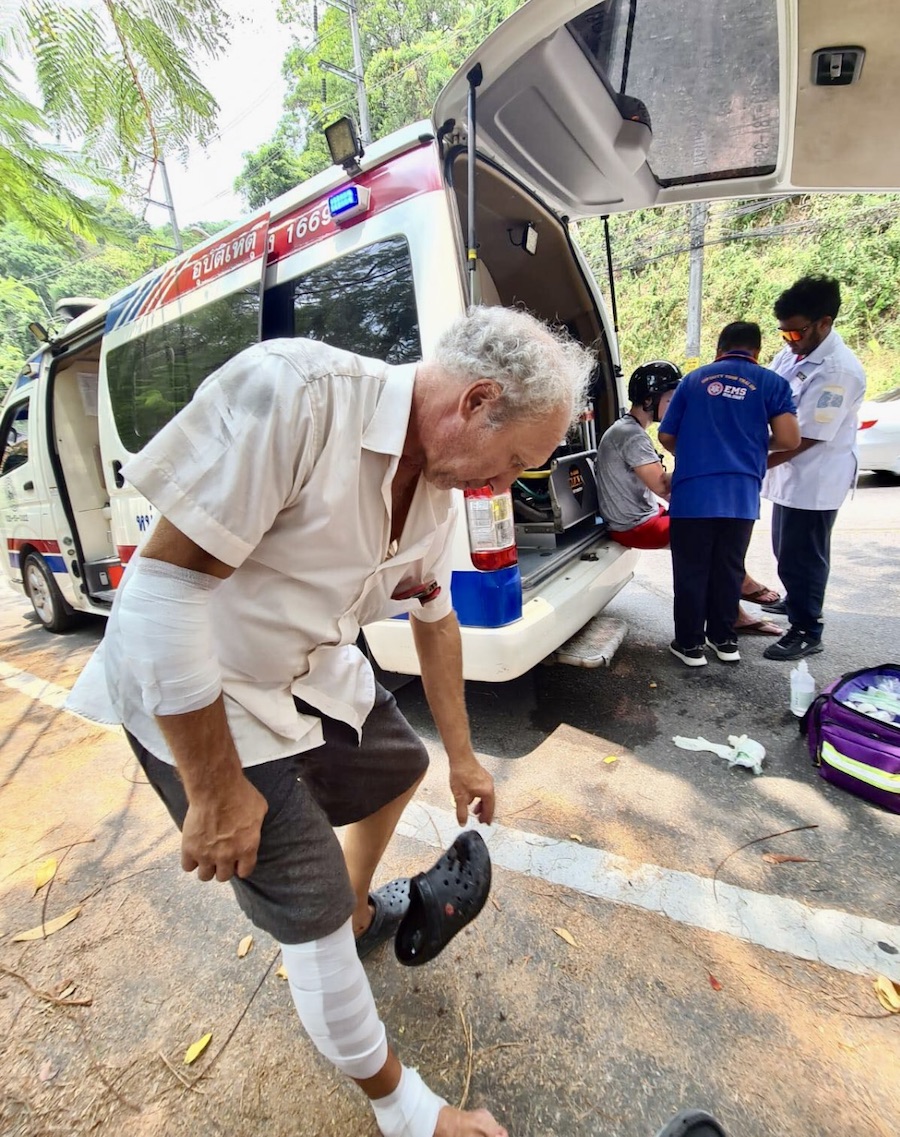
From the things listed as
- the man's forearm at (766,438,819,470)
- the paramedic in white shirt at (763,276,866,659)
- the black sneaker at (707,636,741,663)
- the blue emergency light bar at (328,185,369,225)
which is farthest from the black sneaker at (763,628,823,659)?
the blue emergency light bar at (328,185,369,225)

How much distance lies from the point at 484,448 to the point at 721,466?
238 centimetres

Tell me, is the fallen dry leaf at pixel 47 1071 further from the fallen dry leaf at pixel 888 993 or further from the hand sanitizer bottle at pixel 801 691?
the hand sanitizer bottle at pixel 801 691

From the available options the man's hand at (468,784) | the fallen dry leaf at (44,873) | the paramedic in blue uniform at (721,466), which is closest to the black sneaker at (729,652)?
the paramedic in blue uniform at (721,466)

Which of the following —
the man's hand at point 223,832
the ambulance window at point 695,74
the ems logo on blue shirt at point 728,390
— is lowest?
the man's hand at point 223,832

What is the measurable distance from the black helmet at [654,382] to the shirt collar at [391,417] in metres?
2.85

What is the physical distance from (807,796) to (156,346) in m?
3.84

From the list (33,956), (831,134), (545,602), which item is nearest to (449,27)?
(831,134)

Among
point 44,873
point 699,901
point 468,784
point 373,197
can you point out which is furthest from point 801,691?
point 44,873

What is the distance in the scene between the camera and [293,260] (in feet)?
8.36

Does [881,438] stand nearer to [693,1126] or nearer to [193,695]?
[693,1126]

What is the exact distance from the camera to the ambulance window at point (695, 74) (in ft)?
6.95

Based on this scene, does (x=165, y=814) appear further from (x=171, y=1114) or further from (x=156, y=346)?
(x=156, y=346)

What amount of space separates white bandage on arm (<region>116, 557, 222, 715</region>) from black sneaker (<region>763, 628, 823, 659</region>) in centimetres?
324

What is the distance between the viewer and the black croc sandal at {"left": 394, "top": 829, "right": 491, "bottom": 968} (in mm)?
1420
